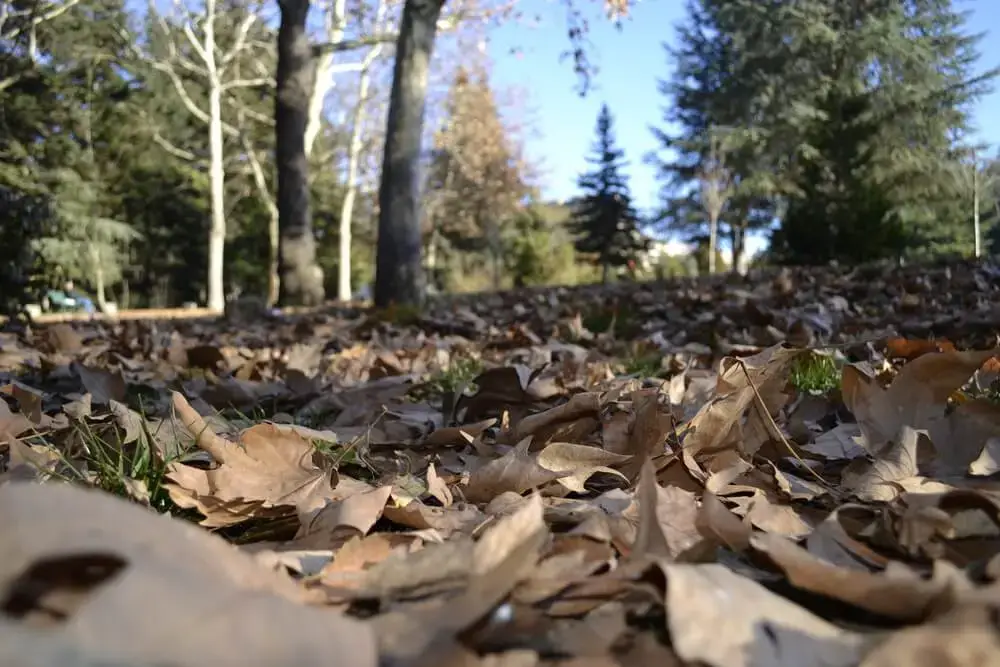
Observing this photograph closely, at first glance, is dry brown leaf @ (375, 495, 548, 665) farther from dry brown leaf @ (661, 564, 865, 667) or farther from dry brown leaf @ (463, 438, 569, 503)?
dry brown leaf @ (463, 438, 569, 503)

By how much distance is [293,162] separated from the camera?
900 cm

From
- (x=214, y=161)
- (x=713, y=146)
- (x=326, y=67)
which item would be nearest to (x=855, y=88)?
(x=713, y=146)

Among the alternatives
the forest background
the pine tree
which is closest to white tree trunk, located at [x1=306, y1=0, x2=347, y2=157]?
the forest background

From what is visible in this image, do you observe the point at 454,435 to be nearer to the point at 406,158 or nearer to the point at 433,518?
the point at 433,518

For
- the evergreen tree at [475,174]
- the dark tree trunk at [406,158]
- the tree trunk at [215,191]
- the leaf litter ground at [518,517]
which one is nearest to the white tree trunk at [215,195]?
the tree trunk at [215,191]

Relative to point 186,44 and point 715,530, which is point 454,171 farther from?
point 715,530

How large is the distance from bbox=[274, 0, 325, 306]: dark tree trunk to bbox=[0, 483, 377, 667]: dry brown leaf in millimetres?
8498

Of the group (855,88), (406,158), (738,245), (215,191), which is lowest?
(406,158)

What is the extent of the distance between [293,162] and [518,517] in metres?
8.81

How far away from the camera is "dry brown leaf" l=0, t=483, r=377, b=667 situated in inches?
19.8

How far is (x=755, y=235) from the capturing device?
1391 inches

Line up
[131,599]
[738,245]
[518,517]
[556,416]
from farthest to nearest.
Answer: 1. [738,245]
2. [556,416]
3. [518,517]
4. [131,599]

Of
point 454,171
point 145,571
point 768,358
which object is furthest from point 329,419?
point 454,171

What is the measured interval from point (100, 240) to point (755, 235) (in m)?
27.2
